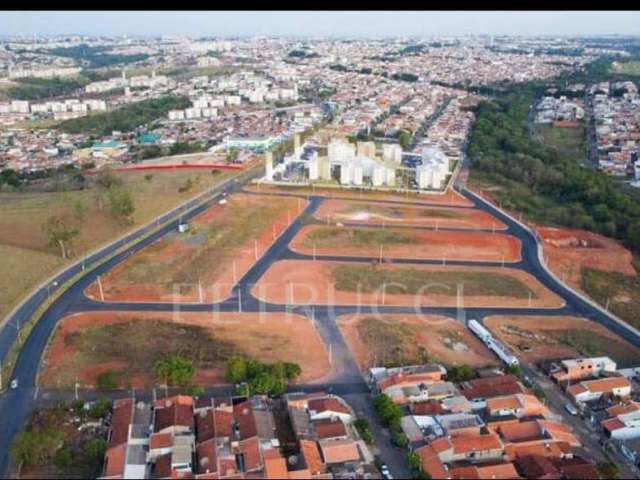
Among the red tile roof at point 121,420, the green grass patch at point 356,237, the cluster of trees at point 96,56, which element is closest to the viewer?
the red tile roof at point 121,420

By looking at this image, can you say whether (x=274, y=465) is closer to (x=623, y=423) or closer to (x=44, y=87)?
(x=623, y=423)

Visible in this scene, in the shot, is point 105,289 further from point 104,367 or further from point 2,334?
point 104,367

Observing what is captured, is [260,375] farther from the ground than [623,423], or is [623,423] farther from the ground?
[260,375]

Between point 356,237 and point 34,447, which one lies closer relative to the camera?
point 34,447

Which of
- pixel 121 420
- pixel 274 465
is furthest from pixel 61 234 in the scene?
pixel 274 465

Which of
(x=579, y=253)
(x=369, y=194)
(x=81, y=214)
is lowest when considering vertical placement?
(x=369, y=194)

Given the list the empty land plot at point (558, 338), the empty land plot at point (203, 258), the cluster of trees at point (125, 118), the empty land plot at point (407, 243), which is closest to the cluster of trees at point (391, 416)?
the empty land plot at point (558, 338)

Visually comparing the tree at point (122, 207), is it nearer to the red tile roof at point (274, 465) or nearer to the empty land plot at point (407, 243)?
the empty land plot at point (407, 243)
